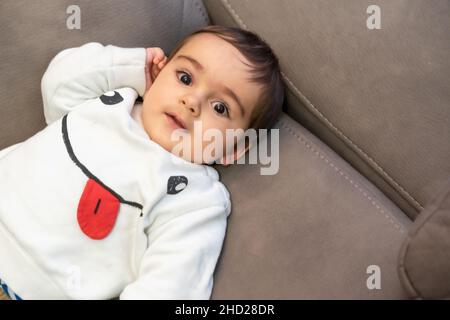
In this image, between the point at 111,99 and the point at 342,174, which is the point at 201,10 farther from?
the point at 342,174

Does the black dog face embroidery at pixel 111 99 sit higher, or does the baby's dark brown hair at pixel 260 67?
the baby's dark brown hair at pixel 260 67

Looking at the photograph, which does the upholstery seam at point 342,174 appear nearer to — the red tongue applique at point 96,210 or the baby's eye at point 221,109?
the baby's eye at point 221,109

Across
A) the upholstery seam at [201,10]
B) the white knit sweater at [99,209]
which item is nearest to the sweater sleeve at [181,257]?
the white knit sweater at [99,209]

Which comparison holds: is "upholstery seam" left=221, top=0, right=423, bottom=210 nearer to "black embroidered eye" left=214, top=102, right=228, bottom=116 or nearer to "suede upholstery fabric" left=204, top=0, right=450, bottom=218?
"suede upholstery fabric" left=204, top=0, right=450, bottom=218

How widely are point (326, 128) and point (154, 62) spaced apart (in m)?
0.39

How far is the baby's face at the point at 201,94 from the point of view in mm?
935

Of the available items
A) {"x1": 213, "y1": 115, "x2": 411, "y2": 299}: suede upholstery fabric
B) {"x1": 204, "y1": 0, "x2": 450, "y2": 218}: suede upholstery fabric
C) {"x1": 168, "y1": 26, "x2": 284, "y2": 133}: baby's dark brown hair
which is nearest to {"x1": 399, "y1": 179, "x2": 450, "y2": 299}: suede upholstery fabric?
{"x1": 213, "y1": 115, "x2": 411, "y2": 299}: suede upholstery fabric

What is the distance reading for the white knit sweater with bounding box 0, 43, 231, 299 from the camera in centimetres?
85

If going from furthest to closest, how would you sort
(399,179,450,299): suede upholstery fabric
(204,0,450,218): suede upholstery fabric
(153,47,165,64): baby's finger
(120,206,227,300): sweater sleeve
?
(153,47,165,64): baby's finger < (204,0,450,218): suede upholstery fabric < (120,206,227,300): sweater sleeve < (399,179,450,299): suede upholstery fabric

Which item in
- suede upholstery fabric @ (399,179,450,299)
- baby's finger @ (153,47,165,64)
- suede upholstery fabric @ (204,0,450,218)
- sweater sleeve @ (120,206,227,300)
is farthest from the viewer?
baby's finger @ (153,47,165,64)

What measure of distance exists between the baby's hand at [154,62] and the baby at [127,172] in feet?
0.04

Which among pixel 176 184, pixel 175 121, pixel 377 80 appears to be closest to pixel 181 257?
pixel 176 184

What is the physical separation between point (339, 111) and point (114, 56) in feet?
1.54
